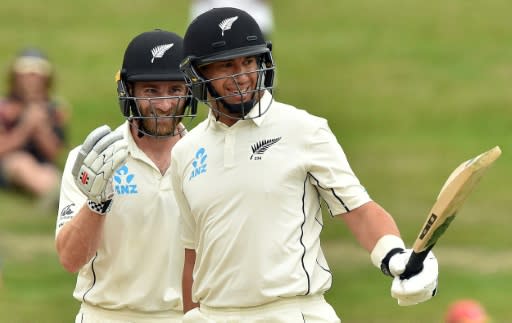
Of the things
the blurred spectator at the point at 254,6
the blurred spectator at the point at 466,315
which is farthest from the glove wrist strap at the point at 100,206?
the blurred spectator at the point at 254,6

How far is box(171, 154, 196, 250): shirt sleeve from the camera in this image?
638 centimetres

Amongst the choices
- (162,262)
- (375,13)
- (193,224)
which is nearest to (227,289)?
(193,224)

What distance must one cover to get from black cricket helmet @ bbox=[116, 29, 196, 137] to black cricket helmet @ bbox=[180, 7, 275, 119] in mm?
607

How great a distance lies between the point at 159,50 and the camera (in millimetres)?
7078

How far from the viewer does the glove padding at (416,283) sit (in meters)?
5.54

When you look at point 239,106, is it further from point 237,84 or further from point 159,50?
point 159,50

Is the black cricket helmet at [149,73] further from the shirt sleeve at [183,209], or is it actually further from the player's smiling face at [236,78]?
the player's smiling face at [236,78]

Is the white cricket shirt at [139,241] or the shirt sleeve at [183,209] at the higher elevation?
the shirt sleeve at [183,209]

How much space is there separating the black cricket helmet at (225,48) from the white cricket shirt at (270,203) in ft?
0.29

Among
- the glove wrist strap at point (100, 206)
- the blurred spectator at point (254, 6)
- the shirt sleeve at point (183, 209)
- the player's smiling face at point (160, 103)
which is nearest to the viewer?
the shirt sleeve at point (183, 209)

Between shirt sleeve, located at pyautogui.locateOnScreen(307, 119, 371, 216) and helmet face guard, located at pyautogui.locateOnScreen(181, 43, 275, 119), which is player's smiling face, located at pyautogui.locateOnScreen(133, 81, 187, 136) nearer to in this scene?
helmet face guard, located at pyautogui.locateOnScreen(181, 43, 275, 119)

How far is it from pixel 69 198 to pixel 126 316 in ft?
2.05

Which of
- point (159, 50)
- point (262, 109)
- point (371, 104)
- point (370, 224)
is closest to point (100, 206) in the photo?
point (159, 50)

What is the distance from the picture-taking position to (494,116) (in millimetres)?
18484
